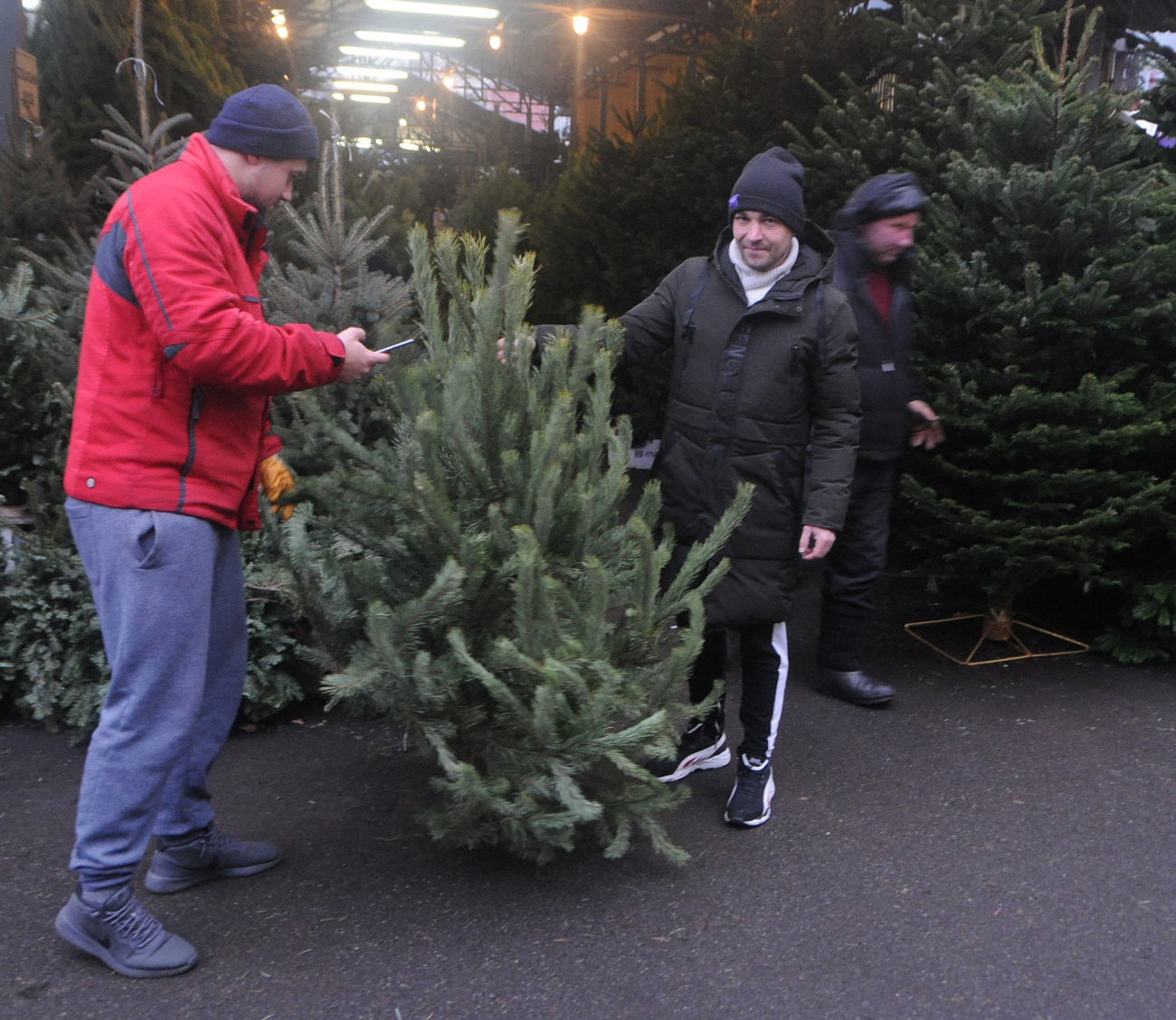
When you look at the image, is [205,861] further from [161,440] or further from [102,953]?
[161,440]

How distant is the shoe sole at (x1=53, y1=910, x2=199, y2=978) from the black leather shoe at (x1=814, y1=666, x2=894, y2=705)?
280cm

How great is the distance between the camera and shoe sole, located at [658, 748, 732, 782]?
379 cm

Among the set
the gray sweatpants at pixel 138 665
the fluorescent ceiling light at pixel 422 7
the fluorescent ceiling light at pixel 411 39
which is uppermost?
the fluorescent ceiling light at pixel 422 7

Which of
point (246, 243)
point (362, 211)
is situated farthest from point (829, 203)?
point (246, 243)

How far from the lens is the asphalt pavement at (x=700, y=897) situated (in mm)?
2662

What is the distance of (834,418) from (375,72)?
95.4ft

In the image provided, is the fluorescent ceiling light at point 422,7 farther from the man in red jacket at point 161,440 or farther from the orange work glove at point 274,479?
the man in red jacket at point 161,440

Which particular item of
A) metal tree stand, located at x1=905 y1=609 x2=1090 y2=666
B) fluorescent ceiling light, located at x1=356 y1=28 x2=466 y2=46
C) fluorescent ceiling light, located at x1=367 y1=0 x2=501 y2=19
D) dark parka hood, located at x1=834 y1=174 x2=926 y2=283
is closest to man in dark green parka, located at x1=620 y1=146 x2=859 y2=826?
dark parka hood, located at x1=834 y1=174 x2=926 y2=283

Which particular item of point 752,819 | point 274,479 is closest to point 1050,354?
point 752,819

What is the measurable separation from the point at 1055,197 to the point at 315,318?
3049mm

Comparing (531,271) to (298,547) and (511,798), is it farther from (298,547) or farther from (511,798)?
(511,798)

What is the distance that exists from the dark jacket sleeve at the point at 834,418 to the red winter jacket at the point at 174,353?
155cm

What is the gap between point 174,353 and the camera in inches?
97.7

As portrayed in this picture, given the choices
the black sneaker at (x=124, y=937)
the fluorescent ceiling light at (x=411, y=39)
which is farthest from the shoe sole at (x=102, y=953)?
the fluorescent ceiling light at (x=411, y=39)
